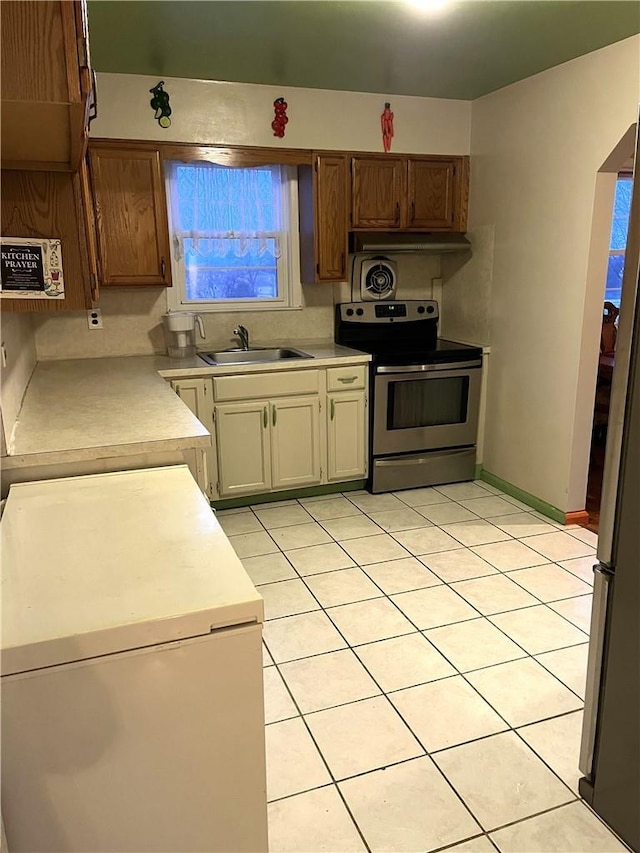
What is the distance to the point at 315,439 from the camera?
3.86 meters

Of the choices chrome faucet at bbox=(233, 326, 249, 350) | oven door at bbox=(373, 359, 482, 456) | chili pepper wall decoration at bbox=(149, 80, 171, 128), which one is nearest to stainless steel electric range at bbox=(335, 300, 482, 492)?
oven door at bbox=(373, 359, 482, 456)

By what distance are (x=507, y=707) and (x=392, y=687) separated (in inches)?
15.3

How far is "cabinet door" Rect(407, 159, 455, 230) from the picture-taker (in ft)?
13.1

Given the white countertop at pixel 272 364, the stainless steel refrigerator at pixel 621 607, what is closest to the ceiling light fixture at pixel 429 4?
the stainless steel refrigerator at pixel 621 607

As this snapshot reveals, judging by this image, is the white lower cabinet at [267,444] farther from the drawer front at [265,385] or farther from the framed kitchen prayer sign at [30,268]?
the framed kitchen prayer sign at [30,268]

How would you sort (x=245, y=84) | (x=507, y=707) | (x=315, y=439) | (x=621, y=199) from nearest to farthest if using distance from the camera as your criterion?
(x=507, y=707) < (x=245, y=84) < (x=315, y=439) < (x=621, y=199)

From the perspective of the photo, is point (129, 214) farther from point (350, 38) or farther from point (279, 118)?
point (350, 38)

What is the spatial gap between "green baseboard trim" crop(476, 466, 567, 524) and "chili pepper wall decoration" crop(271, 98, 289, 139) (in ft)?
8.28

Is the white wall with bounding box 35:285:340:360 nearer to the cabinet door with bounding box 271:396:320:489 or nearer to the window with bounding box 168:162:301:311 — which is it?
the window with bounding box 168:162:301:311

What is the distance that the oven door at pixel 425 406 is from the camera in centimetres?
389

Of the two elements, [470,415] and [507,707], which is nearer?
[507,707]

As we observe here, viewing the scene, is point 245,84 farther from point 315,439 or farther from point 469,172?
point 315,439

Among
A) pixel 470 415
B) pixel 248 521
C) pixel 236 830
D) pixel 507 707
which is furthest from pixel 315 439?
pixel 236 830

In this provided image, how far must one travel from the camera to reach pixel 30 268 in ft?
5.96
